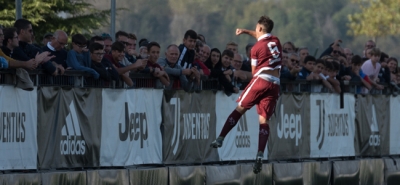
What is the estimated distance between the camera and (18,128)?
1241 cm

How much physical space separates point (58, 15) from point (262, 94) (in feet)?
56.3

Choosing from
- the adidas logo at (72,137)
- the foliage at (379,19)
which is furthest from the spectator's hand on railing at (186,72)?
the foliage at (379,19)

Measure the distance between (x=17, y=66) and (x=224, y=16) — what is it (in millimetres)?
43585

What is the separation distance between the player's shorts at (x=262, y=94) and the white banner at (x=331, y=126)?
4540 mm

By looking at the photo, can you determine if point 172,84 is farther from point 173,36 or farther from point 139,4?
point 173,36

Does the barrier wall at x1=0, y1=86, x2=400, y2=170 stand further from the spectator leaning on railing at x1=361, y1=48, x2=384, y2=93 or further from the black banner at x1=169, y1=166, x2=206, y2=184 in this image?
the spectator leaning on railing at x1=361, y1=48, x2=384, y2=93

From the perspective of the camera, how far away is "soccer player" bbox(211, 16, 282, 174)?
13.4 metres

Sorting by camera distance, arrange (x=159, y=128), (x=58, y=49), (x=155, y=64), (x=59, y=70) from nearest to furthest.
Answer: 1. (x=59, y=70)
2. (x=58, y=49)
3. (x=159, y=128)
4. (x=155, y=64)

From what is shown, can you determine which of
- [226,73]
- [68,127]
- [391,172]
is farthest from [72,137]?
[391,172]

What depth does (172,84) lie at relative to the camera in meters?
15.2

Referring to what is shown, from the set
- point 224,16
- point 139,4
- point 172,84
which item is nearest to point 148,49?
point 172,84

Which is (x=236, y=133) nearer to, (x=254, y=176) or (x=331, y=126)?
(x=254, y=176)

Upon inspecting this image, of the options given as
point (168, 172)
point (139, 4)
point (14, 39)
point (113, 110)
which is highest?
point (139, 4)

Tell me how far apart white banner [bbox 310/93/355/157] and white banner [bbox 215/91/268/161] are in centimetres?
165
